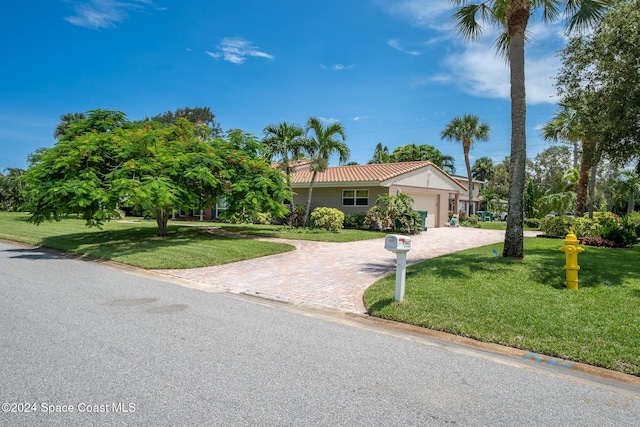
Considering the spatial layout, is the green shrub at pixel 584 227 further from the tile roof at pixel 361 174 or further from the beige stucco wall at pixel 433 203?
the beige stucco wall at pixel 433 203

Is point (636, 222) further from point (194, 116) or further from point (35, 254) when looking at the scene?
point (194, 116)

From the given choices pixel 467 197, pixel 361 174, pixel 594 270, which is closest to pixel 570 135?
pixel 361 174

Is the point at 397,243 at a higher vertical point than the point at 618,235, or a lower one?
higher

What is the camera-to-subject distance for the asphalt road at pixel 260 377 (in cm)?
306

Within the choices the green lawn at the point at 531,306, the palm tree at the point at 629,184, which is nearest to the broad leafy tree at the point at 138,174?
the green lawn at the point at 531,306

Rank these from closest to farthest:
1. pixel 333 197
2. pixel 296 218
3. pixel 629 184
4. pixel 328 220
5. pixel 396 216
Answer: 1. pixel 328 220
2. pixel 396 216
3. pixel 296 218
4. pixel 333 197
5. pixel 629 184

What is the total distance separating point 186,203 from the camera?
44.4 feet

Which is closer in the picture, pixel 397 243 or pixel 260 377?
pixel 260 377

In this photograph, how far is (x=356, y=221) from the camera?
22.0 metres

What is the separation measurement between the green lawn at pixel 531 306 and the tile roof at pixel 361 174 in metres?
13.5

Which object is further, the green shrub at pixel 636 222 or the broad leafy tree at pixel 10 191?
the broad leafy tree at pixel 10 191

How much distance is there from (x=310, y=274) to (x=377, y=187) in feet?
45.6

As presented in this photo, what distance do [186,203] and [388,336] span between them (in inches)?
403

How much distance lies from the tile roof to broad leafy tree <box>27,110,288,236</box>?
8353 mm
